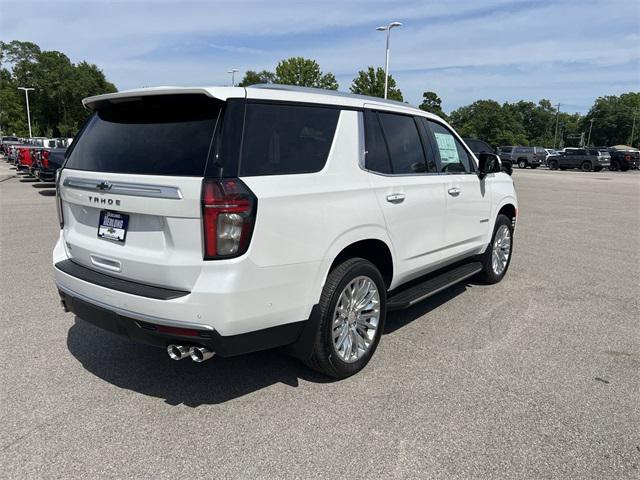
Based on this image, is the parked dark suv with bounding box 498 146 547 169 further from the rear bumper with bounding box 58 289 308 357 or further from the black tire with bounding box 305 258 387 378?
the rear bumper with bounding box 58 289 308 357

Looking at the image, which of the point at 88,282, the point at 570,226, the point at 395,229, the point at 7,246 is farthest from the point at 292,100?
the point at 570,226

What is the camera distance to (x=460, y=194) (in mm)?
4816

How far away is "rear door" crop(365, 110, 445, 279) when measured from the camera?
374 cm

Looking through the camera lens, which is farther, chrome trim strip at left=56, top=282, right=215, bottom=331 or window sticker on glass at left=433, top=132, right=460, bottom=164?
window sticker on glass at left=433, top=132, right=460, bottom=164

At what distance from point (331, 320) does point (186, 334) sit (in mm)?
978

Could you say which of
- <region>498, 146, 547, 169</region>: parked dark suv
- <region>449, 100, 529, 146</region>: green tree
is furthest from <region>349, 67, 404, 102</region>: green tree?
<region>449, 100, 529, 146</region>: green tree

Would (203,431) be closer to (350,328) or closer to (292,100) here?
(350,328)

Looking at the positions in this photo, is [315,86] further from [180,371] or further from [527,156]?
[180,371]

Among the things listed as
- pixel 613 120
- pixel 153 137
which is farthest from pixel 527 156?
pixel 613 120

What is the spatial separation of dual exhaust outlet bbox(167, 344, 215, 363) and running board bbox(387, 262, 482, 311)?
1631 millimetres

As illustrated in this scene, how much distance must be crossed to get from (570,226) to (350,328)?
29.9 ft

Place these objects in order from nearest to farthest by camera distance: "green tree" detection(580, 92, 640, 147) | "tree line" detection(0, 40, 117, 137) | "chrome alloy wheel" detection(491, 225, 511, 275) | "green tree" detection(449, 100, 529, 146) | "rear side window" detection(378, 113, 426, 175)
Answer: "rear side window" detection(378, 113, 426, 175) < "chrome alloy wheel" detection(491, 225, 511, 275) < "tree line" detection(0, 40, 117, 137) < "green tree" detection(580, 92, 640, 147) < "green tree" detection(449, 100, 529, 146)

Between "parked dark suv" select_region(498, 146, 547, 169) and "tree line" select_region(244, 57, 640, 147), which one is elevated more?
"tree line" select_region(244, 57, 640, 147)

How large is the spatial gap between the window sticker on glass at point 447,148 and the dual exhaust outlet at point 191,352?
9.61ft
